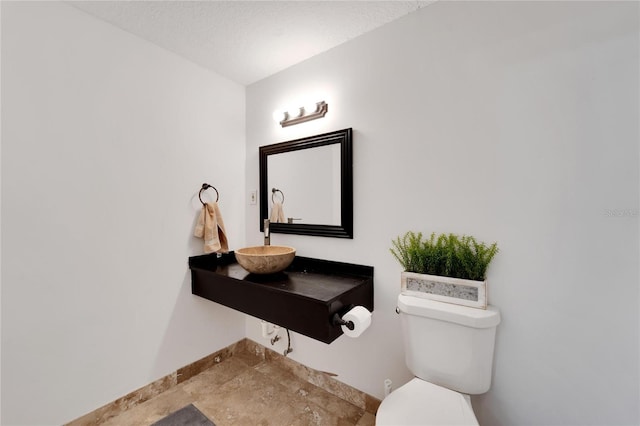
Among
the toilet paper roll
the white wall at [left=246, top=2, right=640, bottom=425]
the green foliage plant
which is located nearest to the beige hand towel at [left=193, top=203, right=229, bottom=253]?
the white wall at [left=246, top=2, right=640, bottom=425]

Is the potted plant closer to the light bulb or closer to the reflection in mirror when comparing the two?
the reflection in mirror

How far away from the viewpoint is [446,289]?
1.27 m

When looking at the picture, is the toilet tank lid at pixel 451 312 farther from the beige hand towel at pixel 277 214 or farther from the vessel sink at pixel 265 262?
the beige hand towel at pixel 277 214

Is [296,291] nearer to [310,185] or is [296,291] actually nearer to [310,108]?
[310,185]

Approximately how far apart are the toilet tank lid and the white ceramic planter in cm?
2

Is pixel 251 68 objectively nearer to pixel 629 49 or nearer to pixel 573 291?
pixel 629 49

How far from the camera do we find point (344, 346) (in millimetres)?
1720

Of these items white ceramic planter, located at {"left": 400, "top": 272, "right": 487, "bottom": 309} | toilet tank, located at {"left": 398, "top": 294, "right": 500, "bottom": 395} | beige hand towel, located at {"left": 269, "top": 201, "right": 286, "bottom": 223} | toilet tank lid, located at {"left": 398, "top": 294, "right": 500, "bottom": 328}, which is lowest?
toilet tank, located at {"left": 398, "top": 294, "right": 500, "bottom": 395}

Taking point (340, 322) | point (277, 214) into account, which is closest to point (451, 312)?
point (340, 322)

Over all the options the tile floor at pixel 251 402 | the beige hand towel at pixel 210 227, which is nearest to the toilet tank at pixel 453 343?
the tile floor at pixel 251 402

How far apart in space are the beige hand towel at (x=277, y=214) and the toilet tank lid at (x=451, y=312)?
3.40 feet

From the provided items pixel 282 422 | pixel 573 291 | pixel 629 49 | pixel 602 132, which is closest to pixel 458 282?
pixel 573 291

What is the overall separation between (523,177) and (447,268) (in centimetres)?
50

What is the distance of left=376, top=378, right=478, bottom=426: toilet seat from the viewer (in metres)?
0.99
